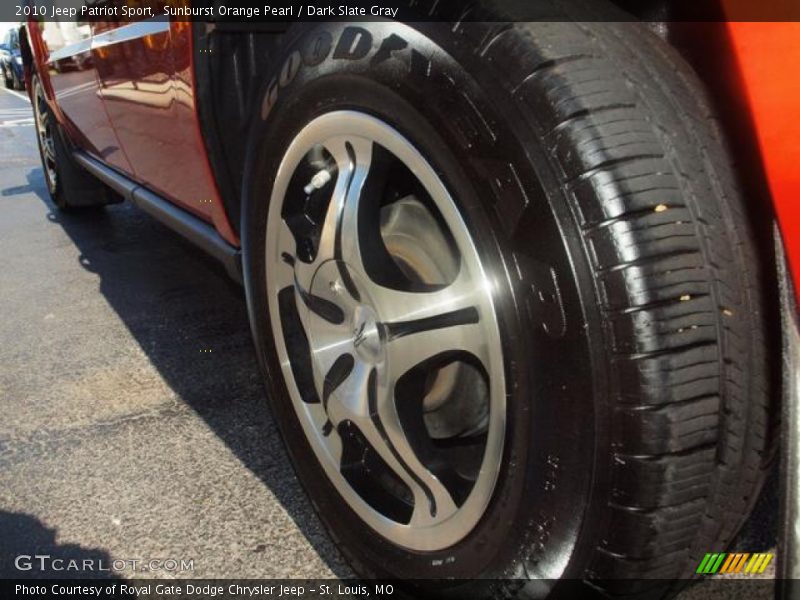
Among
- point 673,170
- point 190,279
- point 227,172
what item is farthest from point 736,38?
point 190,279

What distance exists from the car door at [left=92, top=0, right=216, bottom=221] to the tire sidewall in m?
0.73

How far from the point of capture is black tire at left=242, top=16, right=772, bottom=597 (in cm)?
105

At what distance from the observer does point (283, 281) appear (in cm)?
177

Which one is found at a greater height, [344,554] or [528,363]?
[528,363]

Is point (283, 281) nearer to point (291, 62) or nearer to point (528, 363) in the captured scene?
point (291, 62)

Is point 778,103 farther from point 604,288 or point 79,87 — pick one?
point 79,87

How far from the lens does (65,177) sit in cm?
512

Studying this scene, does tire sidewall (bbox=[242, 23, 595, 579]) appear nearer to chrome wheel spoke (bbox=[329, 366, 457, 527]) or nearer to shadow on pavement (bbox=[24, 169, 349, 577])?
chrome wheel spoke (bbox=[329, 366, 457, 527])

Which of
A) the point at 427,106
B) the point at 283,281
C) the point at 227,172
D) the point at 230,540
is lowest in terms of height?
the point at 230,540

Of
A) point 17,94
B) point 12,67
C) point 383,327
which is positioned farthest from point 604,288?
point 12,67

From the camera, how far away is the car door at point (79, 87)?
3199mm

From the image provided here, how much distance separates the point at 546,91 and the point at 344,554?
105 cm

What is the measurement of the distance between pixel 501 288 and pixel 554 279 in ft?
0.33

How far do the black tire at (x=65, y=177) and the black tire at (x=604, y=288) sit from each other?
4376 mm
